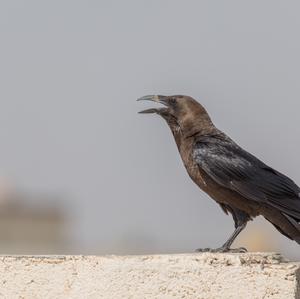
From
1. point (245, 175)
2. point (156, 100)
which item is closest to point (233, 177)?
point (245, 175)

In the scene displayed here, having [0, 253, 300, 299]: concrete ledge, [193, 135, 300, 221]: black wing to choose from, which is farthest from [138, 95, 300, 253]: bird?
[0, 253, 300, 299]: concrete ledge

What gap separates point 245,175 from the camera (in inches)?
366

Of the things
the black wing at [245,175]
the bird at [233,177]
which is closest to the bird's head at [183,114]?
the bird at [233,177]

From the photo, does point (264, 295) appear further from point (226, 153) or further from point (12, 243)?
point (12, 243)

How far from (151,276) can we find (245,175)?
8.45 ft

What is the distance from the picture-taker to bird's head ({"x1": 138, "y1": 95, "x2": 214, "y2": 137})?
9.70 meters

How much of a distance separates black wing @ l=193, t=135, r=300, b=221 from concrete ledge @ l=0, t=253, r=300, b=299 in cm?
223

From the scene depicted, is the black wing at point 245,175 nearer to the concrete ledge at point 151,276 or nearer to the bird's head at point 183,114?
the bird's head at point 183,114

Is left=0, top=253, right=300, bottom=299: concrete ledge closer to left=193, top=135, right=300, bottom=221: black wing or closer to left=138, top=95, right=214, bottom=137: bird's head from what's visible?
left=193, top=135, right=300, bottom=221: black wing

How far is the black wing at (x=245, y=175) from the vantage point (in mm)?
9070

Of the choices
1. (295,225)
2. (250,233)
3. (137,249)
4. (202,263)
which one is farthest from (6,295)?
(137,249)

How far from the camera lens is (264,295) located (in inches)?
262

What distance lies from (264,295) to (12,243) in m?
34.2

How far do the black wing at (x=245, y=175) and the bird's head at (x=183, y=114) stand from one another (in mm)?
185
